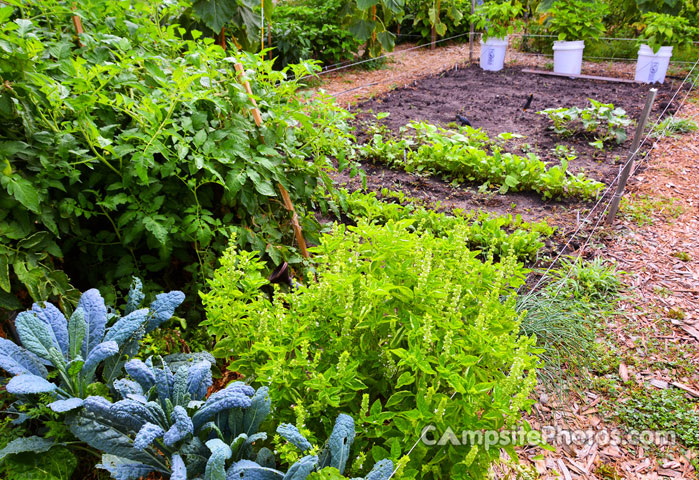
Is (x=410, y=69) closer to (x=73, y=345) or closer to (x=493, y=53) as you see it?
(x=493, y=53)

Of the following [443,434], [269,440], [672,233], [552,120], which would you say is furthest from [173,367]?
[552,120]

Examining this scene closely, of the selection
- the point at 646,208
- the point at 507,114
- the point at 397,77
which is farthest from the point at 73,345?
the point at 397,77

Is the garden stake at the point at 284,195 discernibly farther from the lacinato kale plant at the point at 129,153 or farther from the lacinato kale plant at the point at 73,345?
the lacinato kale plant at the point at 73,345

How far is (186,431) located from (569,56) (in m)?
7.63

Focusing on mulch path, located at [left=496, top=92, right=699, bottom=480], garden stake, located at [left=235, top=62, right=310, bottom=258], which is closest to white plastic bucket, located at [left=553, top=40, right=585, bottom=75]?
mulch path, located at [left=496, top=92, right=699, bottom=480]

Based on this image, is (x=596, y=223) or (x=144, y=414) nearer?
(x=144, y=414)

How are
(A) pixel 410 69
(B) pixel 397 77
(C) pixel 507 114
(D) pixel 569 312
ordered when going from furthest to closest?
(A) pixel 410 69 < (B) pixel 397 77 < (C) pixel 507 114 < (D) pixel 569 312

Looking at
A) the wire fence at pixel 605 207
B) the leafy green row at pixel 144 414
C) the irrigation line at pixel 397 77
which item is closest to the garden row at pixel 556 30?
the irrigation line at pixel 397 77

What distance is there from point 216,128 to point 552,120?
4.37m

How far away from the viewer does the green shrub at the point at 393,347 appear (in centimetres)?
126

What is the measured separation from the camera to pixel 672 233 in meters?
3.32

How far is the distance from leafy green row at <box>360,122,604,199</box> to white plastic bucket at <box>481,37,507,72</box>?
3661 millimetres

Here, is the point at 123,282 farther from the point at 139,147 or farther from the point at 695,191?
the point at 695,191

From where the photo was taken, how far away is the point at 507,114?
5.60 metres
